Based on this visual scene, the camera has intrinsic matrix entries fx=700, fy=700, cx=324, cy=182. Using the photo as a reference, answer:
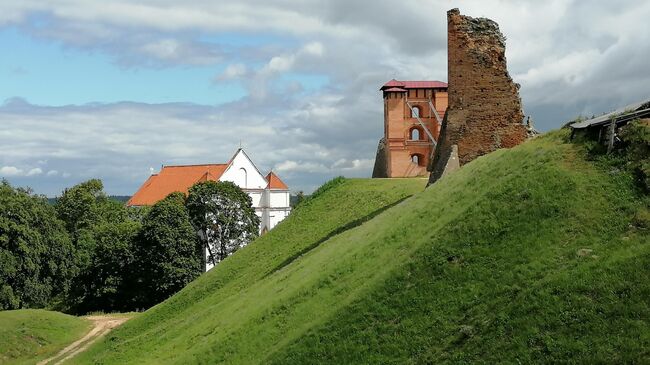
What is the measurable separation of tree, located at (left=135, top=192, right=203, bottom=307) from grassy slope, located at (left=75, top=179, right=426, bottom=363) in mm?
15592

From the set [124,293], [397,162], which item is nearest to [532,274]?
[397,162]

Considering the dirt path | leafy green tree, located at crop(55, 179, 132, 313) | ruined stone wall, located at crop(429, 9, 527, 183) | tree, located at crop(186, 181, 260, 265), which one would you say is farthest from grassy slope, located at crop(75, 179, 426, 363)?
leafy green tree, located at crop(55, 179, 132, 313)

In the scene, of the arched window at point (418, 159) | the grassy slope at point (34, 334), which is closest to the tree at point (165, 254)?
the grassy slope at point (34, 334)

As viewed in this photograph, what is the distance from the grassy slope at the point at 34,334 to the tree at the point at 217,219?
616 inches

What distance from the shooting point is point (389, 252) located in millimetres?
16781

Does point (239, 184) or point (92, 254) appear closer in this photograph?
point (92, 254)

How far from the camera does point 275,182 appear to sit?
2980 inches

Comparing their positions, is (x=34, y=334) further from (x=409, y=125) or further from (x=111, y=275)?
(x=409, y=125)

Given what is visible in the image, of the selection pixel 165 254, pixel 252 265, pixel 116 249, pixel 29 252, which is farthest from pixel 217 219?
pixel 252 265

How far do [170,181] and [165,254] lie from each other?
2727 centimetres

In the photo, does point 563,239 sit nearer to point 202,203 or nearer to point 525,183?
point 525,183

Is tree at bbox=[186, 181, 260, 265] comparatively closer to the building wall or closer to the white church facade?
the white church facade

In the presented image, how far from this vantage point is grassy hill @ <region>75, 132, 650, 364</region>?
1117 centimetres

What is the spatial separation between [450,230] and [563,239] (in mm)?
2611
